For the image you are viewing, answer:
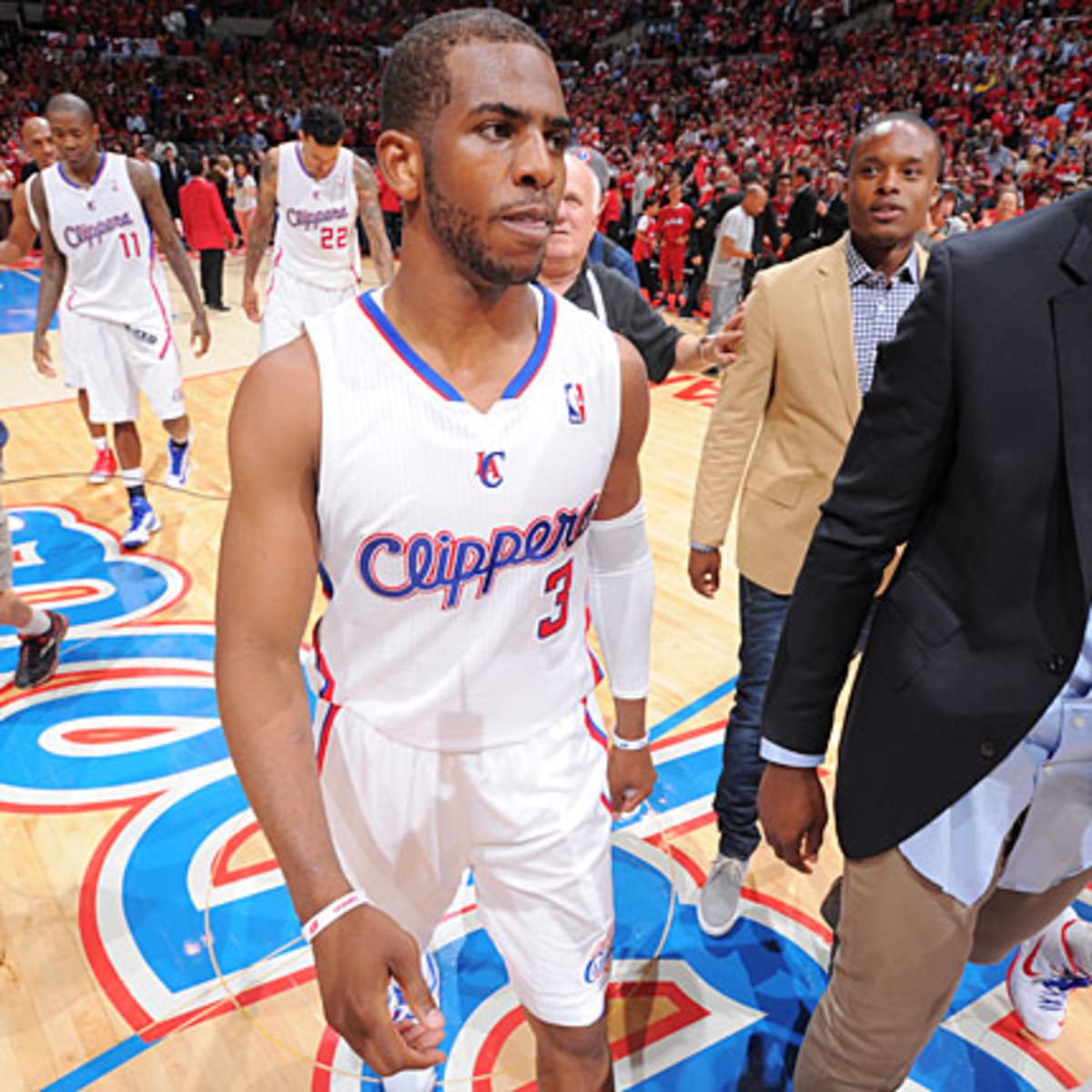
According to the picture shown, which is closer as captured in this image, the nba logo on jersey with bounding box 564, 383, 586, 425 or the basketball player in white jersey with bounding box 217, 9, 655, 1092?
the basketball player in white jersey with bounding box 217, 9, 655, 1092

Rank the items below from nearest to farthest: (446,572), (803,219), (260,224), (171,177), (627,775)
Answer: (446,572) < (627,775) < (260,224) < (803,219) < (171,177)

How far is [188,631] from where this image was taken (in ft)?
14.2

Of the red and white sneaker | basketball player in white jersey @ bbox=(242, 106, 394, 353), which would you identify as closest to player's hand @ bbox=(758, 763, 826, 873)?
basketball player in white jersey @ bbox=(242, 106, 394, 353)

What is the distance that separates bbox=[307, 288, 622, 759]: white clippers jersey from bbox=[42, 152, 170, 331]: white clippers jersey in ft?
12.6

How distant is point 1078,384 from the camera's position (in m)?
1.35

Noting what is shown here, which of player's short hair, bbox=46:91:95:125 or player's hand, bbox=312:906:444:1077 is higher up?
player's short hair, bbox=46:91:95:125

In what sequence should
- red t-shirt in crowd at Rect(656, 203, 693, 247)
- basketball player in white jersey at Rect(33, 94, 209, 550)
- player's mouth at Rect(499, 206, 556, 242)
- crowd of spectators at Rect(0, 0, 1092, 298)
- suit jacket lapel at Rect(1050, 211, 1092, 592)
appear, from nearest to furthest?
suit jacket lapel at Rect(1050, 211, 1092, 592) < player's mouth at Rect(499, 206, 556, 242) < basketball player in white jersey at Rect(33, 94, 209, 550) < red t-shirt in crowd at Rect(656, 203, 693, 247) < crowd of spectators at Rect(0, 0, 1092, 298)

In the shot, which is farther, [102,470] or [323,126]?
[102,470]

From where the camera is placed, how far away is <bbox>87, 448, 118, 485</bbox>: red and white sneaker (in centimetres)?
590

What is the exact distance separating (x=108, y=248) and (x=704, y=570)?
12.1ft

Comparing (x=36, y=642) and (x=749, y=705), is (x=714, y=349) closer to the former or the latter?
(x=749, y=705)

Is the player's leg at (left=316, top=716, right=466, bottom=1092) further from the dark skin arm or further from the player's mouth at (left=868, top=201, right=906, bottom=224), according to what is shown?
the player's mouth at (left=868, top=201, right=906, bottom=224)

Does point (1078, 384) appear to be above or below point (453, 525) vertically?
above

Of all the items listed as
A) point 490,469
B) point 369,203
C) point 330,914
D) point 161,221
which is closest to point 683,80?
point 369,203
